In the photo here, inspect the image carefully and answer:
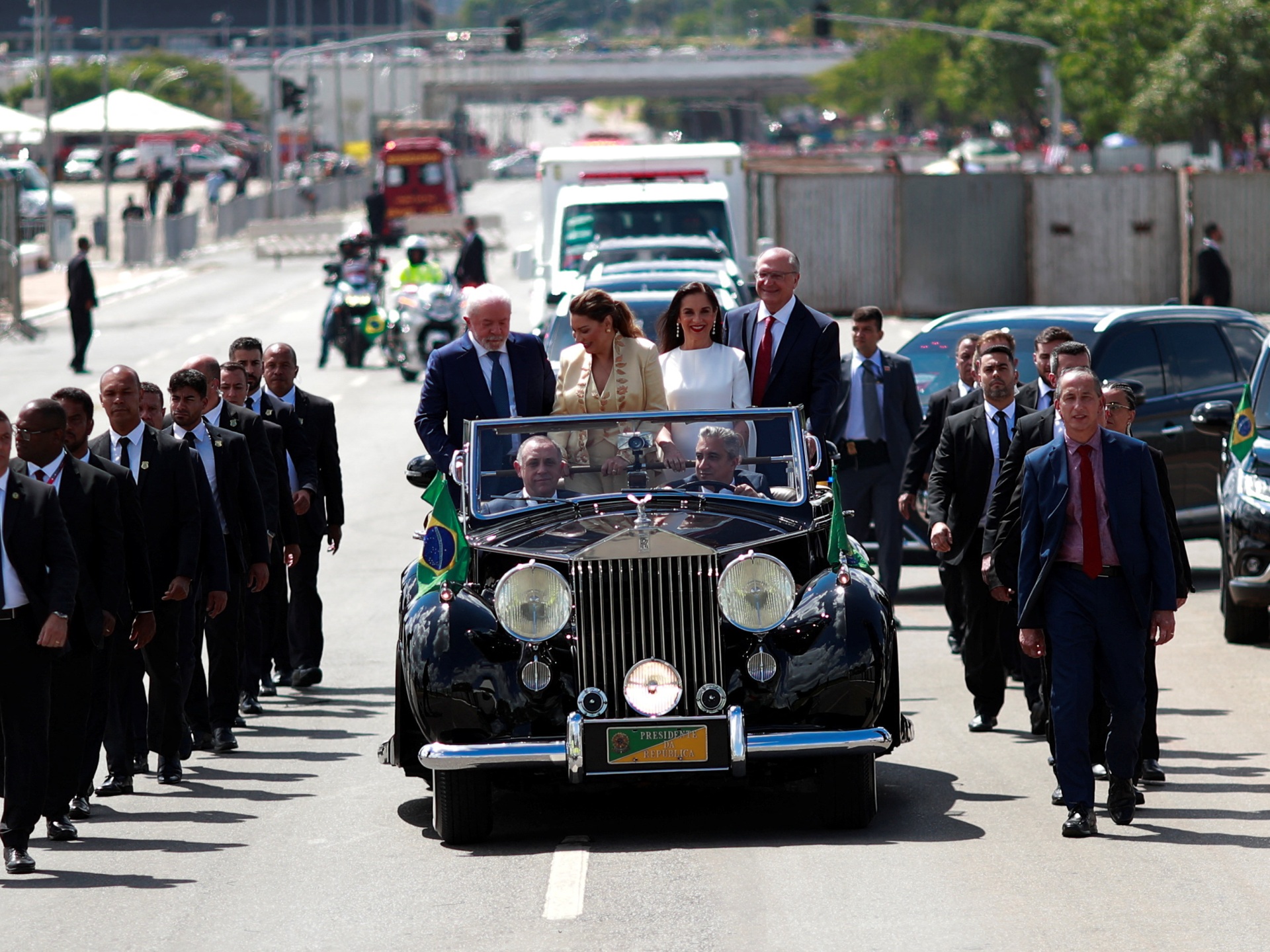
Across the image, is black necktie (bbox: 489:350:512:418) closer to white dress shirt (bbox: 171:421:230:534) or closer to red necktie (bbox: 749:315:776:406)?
red necktie (bbox: 749:315:776:406)

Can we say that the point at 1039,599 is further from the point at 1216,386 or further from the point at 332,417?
the point at 1216,386

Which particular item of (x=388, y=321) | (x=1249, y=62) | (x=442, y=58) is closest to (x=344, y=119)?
(x=442, y=58)

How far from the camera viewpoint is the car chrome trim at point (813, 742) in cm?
786

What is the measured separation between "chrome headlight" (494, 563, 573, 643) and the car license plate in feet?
1.53

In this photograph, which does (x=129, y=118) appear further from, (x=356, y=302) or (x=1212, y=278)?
(x=1212, y=278)

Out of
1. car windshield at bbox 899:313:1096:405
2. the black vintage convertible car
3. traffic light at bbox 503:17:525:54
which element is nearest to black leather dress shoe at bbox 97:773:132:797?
the black vintage convertible car

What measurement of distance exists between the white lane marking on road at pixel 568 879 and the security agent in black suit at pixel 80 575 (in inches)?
79.2

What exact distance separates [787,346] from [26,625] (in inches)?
163

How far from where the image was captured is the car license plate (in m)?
7.86

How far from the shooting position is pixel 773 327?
10.5m

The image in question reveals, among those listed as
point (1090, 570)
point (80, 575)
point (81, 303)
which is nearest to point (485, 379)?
point (80, 575)

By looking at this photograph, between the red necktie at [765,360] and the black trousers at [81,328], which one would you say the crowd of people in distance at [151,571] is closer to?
→ the red necktie at [765,360]

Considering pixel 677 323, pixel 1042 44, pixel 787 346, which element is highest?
pixel 1042 44

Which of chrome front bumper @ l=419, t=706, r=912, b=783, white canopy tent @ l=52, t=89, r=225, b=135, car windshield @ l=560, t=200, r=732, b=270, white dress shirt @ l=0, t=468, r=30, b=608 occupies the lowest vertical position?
chrome front bumper @ l=419, t=706, r=912, b=783
